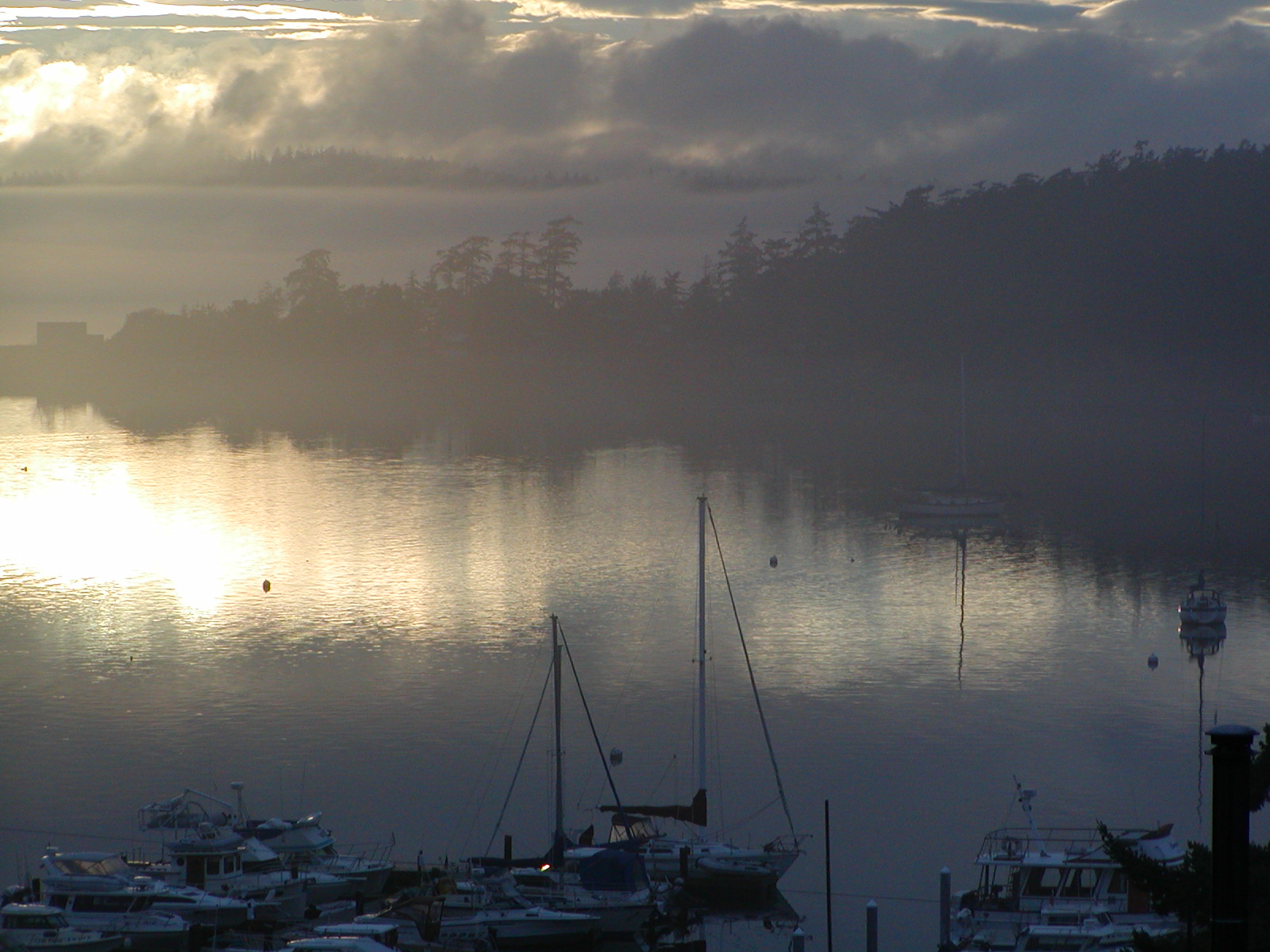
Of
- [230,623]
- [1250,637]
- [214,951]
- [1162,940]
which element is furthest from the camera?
[230,623]

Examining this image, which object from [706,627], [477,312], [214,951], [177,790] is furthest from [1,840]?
[477,312]

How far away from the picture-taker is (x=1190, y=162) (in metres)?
101

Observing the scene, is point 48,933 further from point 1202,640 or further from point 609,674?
point 1202,640

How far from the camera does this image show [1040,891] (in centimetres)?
1555

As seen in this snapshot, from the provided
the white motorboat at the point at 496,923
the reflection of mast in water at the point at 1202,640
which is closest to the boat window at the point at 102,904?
the white motorboat at the point at 496,923

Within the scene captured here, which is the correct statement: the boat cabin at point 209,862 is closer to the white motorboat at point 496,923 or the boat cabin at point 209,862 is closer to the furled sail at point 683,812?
the white motorboat at point 496,923

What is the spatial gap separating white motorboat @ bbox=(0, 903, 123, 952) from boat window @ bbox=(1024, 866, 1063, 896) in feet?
30.4

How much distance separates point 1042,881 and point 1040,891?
15cm

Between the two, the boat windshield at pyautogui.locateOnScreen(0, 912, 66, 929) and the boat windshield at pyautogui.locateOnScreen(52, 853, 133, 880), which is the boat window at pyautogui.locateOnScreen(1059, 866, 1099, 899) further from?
the boat windshield at pyautogui.locateOnScreen(0, 912, 66, 929)

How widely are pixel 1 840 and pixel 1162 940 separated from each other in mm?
15141

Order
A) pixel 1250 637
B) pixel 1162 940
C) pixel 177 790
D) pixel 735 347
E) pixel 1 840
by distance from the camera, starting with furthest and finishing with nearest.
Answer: pixel 735 347 → pixel 1250 637 → pixel 177 790 → pixel 1 840 → pixel 1162 940

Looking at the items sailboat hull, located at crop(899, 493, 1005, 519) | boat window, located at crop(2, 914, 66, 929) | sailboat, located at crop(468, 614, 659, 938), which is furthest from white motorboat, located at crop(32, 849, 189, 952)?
sailboat hull, located at crop(899, 493, 1005, 519)

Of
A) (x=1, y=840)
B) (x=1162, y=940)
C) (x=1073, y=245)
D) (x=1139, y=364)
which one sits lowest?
(x=1, y=840)

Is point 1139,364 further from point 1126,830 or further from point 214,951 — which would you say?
point 214,951
